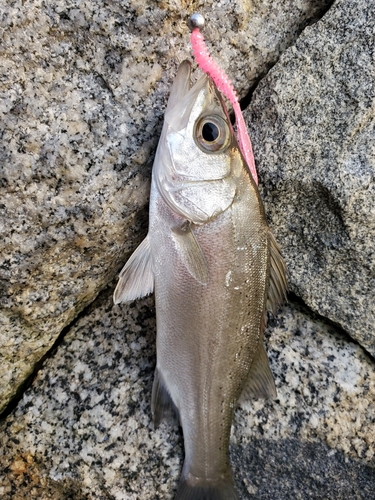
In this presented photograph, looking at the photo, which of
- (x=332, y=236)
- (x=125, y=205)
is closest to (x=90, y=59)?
(x=125, y=205)

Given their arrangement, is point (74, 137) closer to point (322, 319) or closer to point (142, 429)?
point (142, 429)

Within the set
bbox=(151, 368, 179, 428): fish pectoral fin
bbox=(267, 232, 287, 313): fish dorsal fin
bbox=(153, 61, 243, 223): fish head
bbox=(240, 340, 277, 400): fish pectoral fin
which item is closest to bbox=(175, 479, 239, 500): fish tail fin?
bbox=(151, 368, 179, 428): fish pectoral fin

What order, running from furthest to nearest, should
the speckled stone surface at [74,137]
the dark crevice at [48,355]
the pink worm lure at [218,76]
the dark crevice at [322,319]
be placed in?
the dark crevice at [322,319] < the dark crevice at [48,355] < the pink worm lure at [218,76] < the speckled stone surface at [74,137]

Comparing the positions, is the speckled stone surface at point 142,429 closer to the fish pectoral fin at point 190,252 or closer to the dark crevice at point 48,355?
the dark crevice at point 48,355

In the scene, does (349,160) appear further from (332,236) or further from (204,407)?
(204,407)

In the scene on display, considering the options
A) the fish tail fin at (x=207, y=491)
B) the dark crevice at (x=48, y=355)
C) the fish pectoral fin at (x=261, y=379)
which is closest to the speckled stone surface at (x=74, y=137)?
the dark crevice at (x=48, y=355)

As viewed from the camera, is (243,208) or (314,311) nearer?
(243,208)
